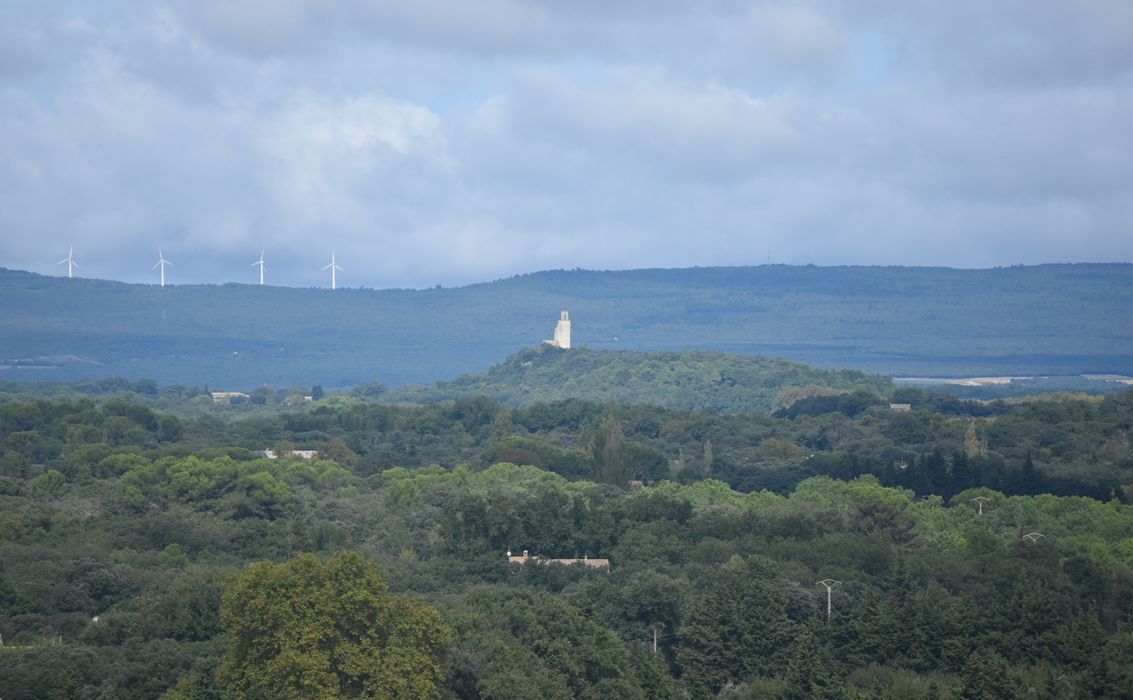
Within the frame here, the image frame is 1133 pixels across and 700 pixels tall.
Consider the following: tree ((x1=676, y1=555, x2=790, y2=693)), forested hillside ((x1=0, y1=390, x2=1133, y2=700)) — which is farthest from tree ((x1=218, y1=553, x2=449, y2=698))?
tree ((x1=676, y1=555, x2=790, y2=693))

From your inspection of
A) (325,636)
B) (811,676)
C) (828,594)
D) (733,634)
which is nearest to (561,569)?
(828,594)

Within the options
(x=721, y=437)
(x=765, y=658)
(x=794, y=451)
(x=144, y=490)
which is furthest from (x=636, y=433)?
(x=765, y=658)

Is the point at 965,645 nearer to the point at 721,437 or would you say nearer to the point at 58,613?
the point at 58,613

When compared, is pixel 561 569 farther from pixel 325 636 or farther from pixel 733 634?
pixel 325 636

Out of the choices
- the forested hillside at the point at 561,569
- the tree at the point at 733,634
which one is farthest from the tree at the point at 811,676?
the tree at the point at 733,634

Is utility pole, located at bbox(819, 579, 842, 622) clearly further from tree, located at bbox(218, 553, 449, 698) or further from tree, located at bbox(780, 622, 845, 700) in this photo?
tree, located at bbox(218, 553, 449, 698)
